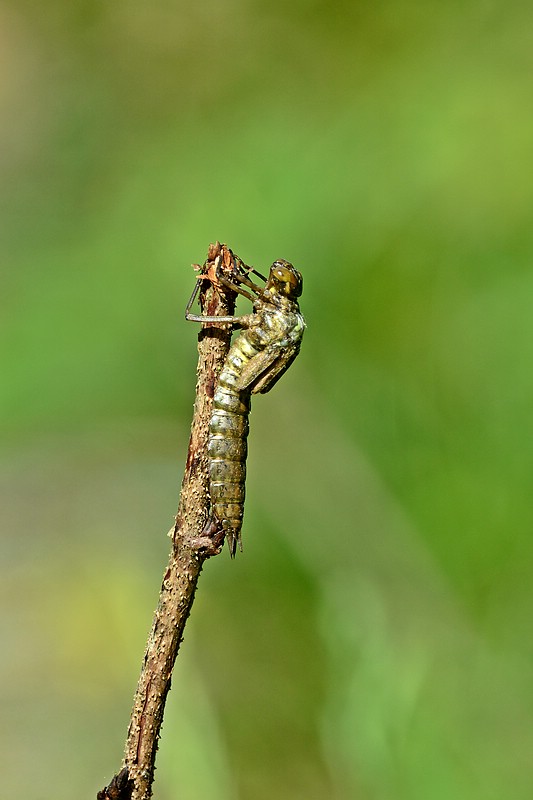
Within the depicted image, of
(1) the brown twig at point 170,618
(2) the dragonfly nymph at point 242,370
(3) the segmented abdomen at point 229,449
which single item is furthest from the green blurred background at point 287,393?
(1) the brown twig at point 170,618

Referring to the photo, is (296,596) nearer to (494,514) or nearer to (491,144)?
(494,514)

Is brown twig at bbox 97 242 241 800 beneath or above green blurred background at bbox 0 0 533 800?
beneath

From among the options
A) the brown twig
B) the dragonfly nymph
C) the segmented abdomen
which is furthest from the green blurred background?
the brown twig

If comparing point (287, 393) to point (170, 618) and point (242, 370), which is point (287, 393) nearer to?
point (242, 370)

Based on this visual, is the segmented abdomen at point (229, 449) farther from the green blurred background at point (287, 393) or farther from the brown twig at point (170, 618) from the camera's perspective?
the green blurred background at point (287, 393)

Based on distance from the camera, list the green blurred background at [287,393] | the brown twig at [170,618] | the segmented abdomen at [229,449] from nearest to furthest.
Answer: the brown twig at [170,618] → the segmented abdomen at [229,449] → the green blurred background at [287,393]

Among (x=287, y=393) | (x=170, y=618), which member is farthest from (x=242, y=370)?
(x=287, y=393)

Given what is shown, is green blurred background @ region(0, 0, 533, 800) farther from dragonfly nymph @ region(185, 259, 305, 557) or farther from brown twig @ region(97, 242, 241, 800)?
brown twig @ region(97, 242, 241, 800)

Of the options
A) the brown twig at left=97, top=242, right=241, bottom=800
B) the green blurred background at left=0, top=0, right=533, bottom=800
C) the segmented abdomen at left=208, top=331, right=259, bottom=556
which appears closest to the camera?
the brown twig at left=97, top=242, right=241, bottom=800
